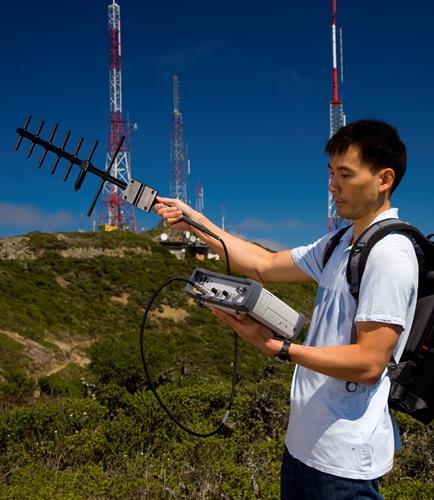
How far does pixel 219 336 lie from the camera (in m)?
25.9

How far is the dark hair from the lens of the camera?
1.61 m

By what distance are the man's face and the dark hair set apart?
20mm

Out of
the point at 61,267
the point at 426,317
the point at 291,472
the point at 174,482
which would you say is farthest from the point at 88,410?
the point at 61,267

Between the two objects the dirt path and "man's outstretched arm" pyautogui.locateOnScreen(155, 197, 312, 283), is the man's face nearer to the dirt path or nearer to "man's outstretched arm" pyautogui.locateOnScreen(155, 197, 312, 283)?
"man's outstretched arm" pyautogui.locateOnScreen(155, 197, 312, 283)

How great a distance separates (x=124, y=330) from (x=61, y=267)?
7.03m

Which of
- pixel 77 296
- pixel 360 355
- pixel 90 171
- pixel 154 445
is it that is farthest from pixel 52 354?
pixel 360 355

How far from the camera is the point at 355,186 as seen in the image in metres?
1.61

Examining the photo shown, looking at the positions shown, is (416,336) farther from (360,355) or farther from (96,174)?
(96,174)

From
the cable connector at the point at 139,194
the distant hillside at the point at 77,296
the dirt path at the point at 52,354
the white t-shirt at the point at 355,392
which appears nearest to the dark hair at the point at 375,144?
the white t-shirt at the point at 355,392

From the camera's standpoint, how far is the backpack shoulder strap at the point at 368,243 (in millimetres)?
1480

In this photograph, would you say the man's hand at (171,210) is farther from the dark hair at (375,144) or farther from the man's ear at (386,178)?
the man's ear at (386,178)

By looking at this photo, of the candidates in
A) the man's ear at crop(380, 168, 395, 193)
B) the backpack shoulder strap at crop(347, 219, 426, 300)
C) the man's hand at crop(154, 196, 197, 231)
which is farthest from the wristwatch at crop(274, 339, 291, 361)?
the man's hand at crop(154, 196, 197, 231)

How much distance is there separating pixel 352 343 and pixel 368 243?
11.7 inches

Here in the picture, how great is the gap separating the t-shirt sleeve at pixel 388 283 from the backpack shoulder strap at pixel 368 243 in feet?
0.07
